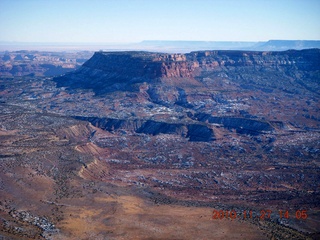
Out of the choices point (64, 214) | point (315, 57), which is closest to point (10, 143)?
point (64, 214)

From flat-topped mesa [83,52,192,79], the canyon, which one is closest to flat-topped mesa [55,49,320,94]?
flat-topped mesa [83,52,192,79]

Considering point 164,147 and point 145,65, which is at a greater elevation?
point 145,65

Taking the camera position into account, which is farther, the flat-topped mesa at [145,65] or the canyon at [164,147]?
the flat-topped mesa at [145,65]

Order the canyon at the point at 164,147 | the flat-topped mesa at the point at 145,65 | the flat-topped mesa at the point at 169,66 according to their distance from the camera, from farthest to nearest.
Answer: the flat-topped mesa at the point at 145,65 → the flat-topped mesa at the point at 169,66 → the canyon at the point at 164,147

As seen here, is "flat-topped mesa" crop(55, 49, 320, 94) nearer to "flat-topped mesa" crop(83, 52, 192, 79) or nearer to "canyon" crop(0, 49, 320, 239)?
"flat-topped mesa" crop(83, 52, 192, 79)

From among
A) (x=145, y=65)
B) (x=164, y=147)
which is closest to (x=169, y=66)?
(x=145, y=65)

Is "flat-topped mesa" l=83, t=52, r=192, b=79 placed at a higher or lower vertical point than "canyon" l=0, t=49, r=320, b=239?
higher

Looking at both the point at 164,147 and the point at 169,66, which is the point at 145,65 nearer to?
the point at 169,66

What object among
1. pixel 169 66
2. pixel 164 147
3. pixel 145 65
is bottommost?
pixel 164 147

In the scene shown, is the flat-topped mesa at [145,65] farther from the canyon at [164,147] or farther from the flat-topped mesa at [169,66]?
the canyon at [164,147]

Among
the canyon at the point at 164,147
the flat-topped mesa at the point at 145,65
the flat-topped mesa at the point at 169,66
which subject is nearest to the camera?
the canyon at the point at 164,147

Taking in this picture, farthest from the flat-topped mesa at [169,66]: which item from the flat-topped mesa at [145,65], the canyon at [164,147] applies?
the canyon at [164,147]
